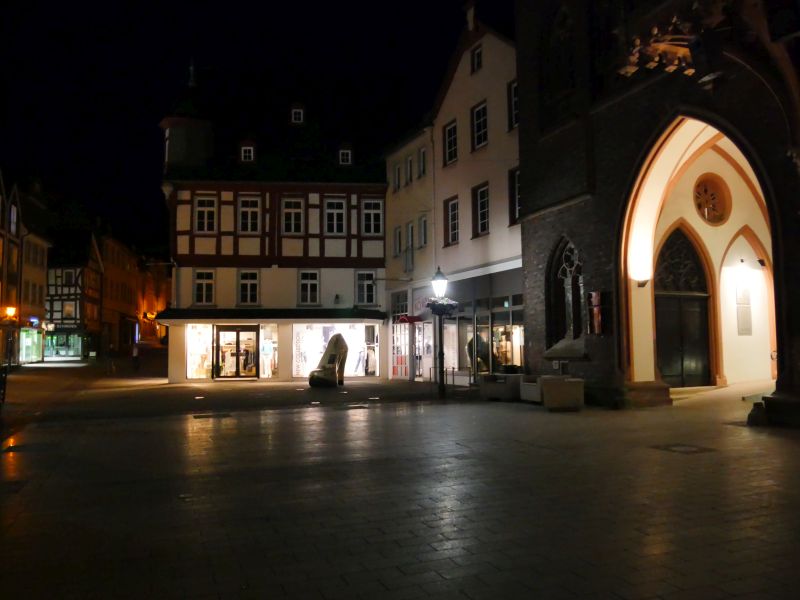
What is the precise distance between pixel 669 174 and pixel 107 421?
13.2m

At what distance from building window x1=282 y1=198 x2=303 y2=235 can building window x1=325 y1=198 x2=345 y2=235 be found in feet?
3.89

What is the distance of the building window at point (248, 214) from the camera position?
3400cm

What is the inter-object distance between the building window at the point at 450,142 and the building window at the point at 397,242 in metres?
5.79

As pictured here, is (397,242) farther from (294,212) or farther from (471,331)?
(471,331)

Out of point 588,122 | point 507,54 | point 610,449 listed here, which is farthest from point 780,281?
point 507,54

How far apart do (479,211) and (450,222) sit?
95.8 inches

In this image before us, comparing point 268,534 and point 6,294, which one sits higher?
point 6,294

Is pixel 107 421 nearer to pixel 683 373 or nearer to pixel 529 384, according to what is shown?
pixel 529 384

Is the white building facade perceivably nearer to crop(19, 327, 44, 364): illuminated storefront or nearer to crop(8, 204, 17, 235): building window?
crop(8, 204, 17, 235): building window

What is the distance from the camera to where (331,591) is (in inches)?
189

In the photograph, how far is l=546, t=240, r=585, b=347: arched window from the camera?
722 inches

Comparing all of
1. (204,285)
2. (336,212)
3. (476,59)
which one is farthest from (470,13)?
(204,285)

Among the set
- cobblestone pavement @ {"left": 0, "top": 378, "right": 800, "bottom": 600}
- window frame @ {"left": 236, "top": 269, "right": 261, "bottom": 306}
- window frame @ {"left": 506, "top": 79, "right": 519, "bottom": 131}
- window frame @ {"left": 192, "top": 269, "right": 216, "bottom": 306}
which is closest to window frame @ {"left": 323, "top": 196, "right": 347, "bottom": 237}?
window frame @ {"left": 236, "top": 269, "right": 261, "bottom": 306}

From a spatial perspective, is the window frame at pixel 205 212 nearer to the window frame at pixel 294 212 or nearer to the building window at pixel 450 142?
the window frame at pixel 294 212
